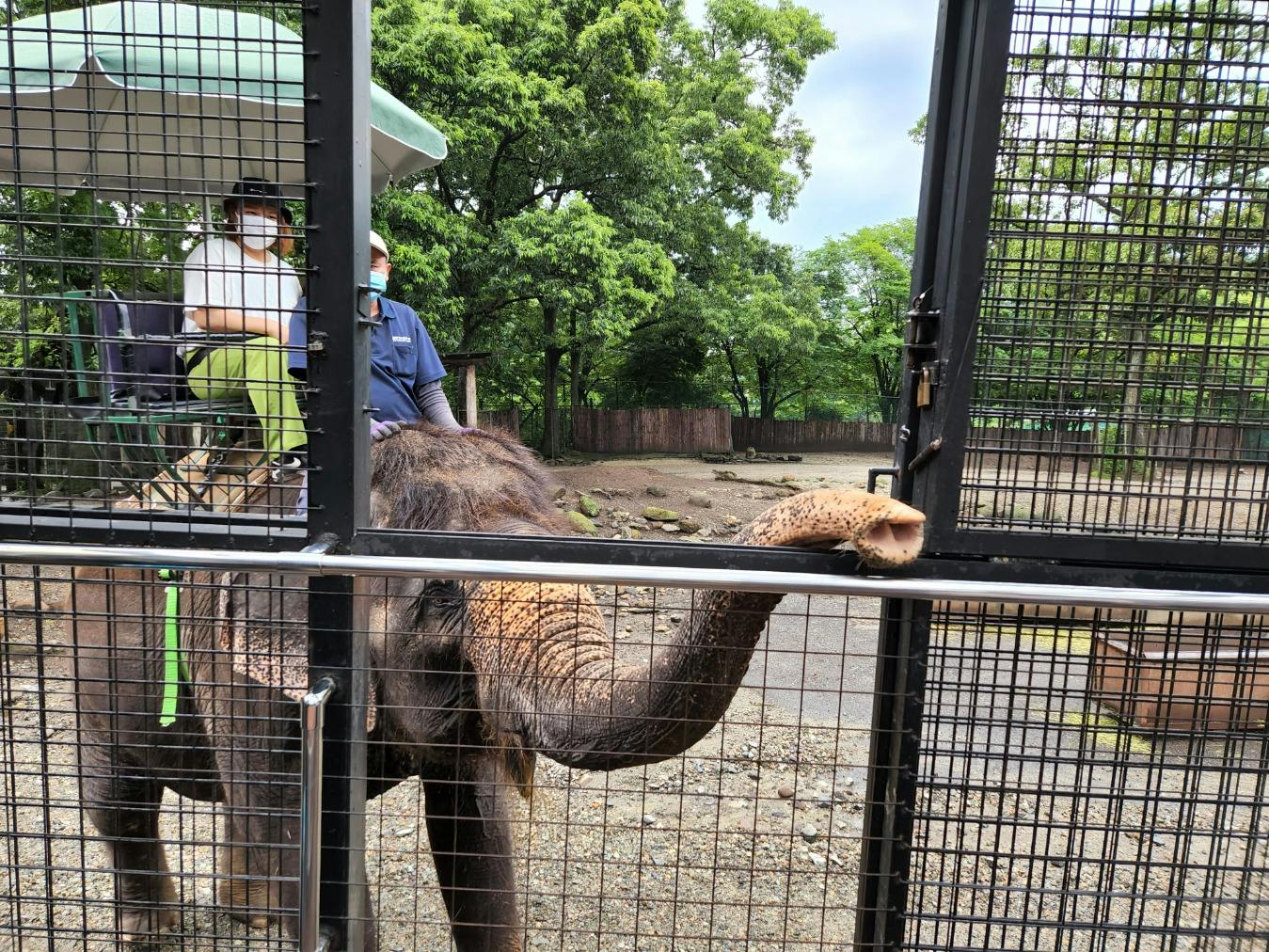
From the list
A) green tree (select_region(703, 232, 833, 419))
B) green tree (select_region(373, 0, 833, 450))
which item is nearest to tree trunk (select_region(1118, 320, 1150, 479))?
green tree (select_region(373, 0, 833, 450))

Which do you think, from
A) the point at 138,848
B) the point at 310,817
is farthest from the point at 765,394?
the point at 310,817

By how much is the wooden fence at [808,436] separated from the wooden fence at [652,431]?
2317 mm

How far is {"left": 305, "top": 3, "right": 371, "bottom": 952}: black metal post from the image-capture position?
6.40 ft

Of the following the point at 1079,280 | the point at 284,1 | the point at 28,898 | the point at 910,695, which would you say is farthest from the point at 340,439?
the point at 1079,280

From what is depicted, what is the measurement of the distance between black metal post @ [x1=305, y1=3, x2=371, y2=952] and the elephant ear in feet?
0.34

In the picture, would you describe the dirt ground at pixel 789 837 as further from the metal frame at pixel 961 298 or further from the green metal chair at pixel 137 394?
the green metal chair at pixel 137 394

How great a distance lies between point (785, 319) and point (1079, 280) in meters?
20.2

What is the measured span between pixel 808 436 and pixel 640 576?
89.2 feet

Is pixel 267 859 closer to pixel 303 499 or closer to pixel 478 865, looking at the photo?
pixel 478 865

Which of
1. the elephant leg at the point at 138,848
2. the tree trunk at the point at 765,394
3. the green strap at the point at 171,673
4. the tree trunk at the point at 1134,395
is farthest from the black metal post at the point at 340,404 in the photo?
the tree trunk at the point at 765,394

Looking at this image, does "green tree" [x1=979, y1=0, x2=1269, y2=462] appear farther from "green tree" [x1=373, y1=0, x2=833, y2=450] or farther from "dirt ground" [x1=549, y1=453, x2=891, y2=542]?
"green tree" [x1=373, y1=0, x2=833, y2=450]

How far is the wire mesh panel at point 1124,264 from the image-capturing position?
1.97 metres

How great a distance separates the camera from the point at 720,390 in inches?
1069

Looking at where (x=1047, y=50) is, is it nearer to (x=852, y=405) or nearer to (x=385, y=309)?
(x=385, y=309)
